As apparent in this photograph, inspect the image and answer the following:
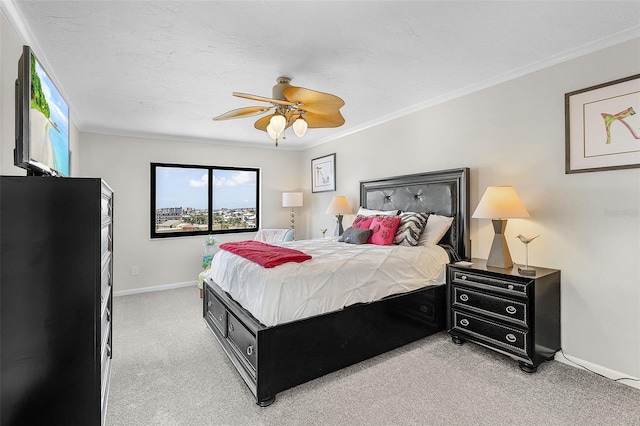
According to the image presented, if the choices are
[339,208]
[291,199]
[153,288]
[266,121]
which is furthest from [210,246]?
[266,121]

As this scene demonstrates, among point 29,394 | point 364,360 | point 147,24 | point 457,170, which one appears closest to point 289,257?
point 364,360

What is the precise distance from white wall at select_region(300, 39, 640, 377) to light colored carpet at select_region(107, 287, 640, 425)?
405 millimetres

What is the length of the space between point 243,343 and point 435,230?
2159 millimetres

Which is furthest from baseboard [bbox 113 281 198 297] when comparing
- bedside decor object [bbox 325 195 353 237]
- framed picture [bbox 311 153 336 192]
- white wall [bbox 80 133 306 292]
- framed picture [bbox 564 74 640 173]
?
framed picture [bbox 564 74 640 173]

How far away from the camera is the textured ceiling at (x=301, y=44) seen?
74.5 inches

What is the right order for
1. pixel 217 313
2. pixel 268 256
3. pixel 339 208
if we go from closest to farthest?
pixel 268 256
pixel 217 313
pixel 339 208

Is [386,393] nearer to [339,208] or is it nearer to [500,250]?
[500,250]

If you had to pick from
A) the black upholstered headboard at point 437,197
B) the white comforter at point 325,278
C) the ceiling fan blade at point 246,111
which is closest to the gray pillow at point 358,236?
the white comforter at point 325,278

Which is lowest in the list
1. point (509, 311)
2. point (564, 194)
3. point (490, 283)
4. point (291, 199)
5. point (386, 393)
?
point (386, 393)

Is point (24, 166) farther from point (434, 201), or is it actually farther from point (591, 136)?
point (591, 136)

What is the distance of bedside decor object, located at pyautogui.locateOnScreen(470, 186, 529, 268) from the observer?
254 cm

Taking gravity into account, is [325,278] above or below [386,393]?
above

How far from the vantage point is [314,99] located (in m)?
2.41

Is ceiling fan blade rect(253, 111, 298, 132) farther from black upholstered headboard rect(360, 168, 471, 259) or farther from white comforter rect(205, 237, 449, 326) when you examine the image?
→ black upholstered headboard rect(360, 168, 471, 259)
